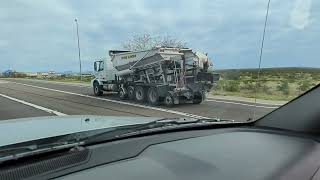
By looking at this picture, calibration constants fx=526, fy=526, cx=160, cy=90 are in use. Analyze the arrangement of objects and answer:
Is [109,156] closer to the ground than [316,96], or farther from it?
closer to the ground

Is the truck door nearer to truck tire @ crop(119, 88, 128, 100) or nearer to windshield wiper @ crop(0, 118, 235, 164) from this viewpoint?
truck tire @ crop(119, 88, 128, 100)

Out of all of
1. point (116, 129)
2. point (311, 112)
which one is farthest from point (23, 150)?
point (311, 112)

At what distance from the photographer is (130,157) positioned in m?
2.48

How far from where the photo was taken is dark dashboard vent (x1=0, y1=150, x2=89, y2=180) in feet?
6.95

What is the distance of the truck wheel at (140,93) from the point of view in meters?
24.8

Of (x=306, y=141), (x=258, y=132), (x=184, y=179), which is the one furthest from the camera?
(x=258, y=132)

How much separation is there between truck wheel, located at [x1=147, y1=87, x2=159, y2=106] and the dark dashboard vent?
68.2 feet

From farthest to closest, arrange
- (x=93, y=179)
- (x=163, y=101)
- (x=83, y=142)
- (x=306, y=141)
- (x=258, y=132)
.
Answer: (x=163, y=101) → (x=258, y=132) → (x=306, y=141) → (x=83, y=142) → (x=93, y=179)

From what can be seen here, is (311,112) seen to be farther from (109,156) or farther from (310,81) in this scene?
(109,156)

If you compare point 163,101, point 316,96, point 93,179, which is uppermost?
point 316,96

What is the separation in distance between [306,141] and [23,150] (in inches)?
61.9

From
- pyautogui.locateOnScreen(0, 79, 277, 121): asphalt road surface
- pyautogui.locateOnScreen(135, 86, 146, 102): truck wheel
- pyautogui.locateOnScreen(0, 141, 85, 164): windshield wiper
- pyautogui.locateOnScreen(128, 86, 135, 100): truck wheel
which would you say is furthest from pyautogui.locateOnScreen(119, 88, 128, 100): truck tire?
pyautogui.locateOnScreen(0, 141, 85, 164): windshield wiper

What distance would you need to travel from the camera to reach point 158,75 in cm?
2553

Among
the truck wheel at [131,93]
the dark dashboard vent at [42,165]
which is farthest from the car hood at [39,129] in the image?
the truck wheel at [131,93]
